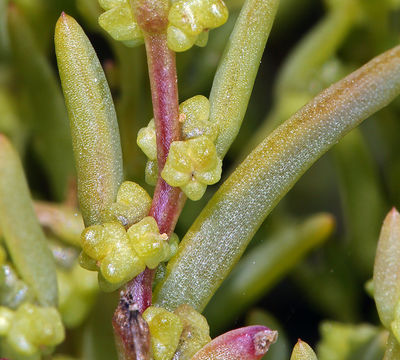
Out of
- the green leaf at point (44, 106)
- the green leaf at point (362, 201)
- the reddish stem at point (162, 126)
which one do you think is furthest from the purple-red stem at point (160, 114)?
the green leaf at point (362, 201)

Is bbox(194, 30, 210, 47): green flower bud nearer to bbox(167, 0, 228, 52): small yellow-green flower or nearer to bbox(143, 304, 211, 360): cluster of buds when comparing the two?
bbox(167, 0, 228, 52): small yellow-green flower

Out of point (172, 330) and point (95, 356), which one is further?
point (95, 356)

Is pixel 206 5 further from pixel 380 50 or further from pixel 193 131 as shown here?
pixel 380 50

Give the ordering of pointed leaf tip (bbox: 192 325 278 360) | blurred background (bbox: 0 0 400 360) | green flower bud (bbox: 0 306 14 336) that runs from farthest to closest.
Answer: blurred background (bbox: 0 0 400 360), green flower bud (bbox: 0 306 14 336), pointed leaf tip (bbox: 192 325 278 360)

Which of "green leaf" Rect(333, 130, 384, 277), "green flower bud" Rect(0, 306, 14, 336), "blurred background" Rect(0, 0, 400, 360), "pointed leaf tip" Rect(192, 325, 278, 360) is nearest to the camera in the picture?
"pointed leaf tip" Rect(192, 325, 278, 360)

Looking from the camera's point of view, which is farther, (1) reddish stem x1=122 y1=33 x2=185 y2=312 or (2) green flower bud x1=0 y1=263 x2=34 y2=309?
(2) green flower bud x1=0 y1=263 x2=34 y2=309

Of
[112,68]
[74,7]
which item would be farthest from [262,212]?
[74,7]

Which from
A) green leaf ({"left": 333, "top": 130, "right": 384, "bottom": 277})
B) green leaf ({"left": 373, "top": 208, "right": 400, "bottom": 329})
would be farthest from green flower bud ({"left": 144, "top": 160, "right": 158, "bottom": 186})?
green leaf ({"left": 333, "top": 130, "right": 384, "bottom": 277})
